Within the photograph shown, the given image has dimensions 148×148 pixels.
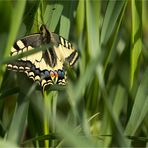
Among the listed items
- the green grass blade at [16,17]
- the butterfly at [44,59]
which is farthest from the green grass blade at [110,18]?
the green grass blade at [16,17]

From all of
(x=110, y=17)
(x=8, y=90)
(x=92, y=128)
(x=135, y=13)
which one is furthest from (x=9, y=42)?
(x=92, y=128)

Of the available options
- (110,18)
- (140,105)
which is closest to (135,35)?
(110,18)

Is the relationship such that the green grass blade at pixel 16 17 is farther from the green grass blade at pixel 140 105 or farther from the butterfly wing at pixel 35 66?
the green grass blade at pixel 140 105

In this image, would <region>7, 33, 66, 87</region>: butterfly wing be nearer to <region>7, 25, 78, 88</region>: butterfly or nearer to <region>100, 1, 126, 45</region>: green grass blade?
<region>7, 25, 78, 88</region>: butterfly

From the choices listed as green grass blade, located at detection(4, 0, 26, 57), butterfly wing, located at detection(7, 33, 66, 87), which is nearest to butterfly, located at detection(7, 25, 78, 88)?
butterfly wing, located at detection(7, 33, 66, 87)

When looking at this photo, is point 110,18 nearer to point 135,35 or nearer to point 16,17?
point 135,35

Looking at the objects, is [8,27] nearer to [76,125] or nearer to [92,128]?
[76,125]
